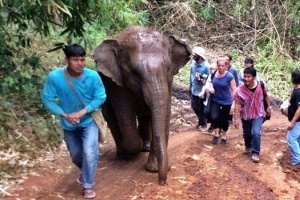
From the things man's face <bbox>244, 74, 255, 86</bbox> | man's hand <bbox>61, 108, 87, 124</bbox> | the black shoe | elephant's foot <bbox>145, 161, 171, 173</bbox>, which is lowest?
the black shoe

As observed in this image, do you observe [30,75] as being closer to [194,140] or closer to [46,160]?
[46,160]

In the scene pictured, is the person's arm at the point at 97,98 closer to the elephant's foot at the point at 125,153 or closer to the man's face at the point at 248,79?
the elephant's foot at the point at 125,153

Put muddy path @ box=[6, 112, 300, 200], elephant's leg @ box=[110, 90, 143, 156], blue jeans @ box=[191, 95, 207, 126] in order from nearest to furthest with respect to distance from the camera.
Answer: muddy path @ box=[6, 112, 300, 200] < elephant's leg @ box=[110, 90, 143, 156] < blue jeans @ box=[191, 95, 207, 126]

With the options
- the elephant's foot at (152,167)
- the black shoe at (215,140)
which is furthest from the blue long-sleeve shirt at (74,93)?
the black shoe at (215,140)

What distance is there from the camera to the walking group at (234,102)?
7988mm

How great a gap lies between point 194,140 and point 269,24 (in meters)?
9.54

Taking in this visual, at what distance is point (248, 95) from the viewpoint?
8.04m

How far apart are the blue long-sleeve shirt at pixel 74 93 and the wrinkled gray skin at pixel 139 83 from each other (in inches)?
39.2

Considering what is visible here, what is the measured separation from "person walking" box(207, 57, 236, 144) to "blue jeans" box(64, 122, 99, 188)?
3.33 meters

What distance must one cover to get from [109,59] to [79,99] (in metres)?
1.51

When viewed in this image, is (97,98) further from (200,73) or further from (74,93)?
(200,73)

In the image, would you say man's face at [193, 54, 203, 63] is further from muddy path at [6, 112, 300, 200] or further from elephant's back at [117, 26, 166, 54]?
elephant's back at [117, 26, 166, 54]

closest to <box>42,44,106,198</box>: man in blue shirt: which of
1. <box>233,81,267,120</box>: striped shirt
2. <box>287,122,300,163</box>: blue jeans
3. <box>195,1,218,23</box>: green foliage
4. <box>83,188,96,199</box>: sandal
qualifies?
<box>83,188,96,199</box>: sandal

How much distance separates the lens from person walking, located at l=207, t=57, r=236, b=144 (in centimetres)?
A: 887
